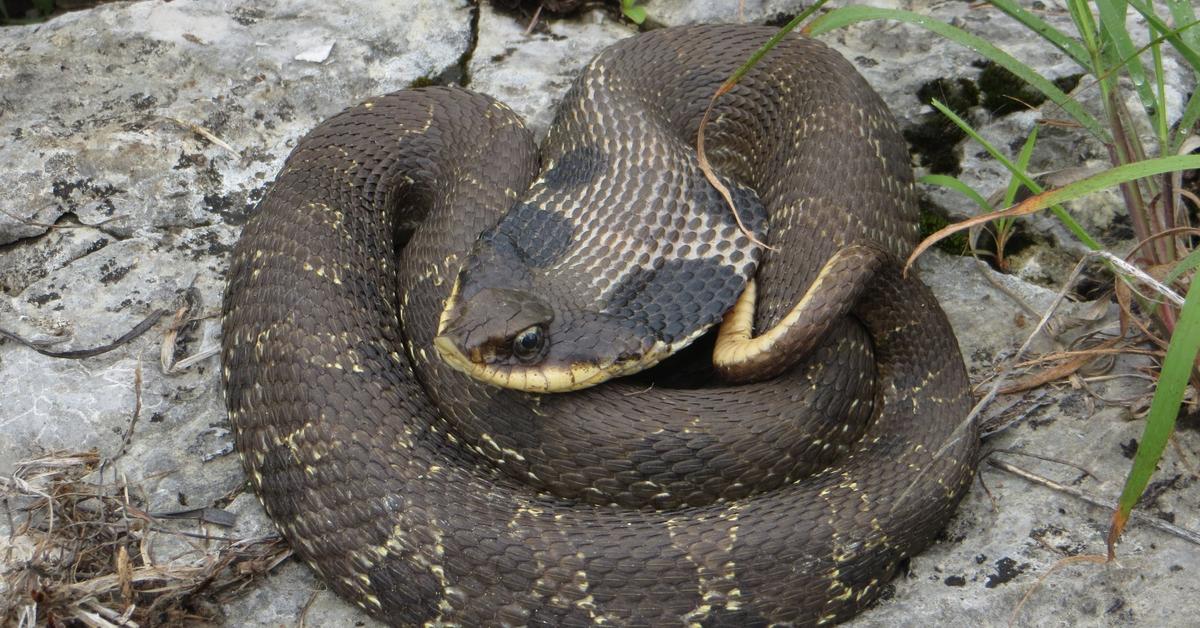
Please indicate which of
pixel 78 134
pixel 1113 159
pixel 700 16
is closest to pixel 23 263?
pixel 78 134

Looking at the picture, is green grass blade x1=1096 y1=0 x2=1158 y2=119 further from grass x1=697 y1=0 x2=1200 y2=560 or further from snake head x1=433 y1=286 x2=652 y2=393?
snake head x1=433 y1=286 x2=652 y2=393

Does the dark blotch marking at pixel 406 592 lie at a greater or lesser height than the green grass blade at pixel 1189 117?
lesser

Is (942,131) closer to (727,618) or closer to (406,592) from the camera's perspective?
(727,618)

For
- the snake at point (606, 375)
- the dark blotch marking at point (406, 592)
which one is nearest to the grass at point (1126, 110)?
the snake at point (606, 375)

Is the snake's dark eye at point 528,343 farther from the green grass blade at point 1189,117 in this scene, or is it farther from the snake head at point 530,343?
the green grass blade at point 1189,117

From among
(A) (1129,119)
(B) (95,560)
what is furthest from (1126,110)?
(B) (95,560)

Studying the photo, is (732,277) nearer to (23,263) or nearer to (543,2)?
(543,2)
